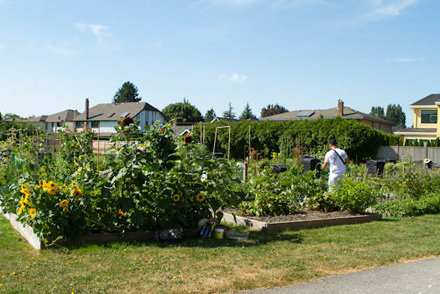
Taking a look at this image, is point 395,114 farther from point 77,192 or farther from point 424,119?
point 77,192

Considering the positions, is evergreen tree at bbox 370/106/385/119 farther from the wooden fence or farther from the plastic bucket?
the plastic bucket

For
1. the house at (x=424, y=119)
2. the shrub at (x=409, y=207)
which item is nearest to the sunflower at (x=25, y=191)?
the shrub at (x=409, y=207)

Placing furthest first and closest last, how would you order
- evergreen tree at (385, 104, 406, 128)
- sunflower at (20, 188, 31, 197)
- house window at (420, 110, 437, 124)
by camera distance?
evergreen tree at (385, 104, 406, 128) < house window at (420, 110, 437, 124) < sunflower at (20, 188, 31, 197)

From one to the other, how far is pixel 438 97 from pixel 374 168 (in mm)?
29680

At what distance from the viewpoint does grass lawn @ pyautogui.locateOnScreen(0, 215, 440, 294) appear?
412 cm

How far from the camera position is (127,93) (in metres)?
101

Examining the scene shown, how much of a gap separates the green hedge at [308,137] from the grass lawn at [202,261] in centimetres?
1697

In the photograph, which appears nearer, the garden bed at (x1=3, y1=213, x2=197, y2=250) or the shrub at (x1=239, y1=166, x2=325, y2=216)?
the garden bed at (x1=3, y1=213, x2=197, y2=250)

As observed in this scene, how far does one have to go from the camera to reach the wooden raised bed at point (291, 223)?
6902mm

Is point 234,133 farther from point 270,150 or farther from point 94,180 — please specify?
point 94,180

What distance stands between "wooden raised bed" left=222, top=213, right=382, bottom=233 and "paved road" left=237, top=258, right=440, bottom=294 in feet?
7.38

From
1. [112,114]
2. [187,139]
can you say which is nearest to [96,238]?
[187,139]

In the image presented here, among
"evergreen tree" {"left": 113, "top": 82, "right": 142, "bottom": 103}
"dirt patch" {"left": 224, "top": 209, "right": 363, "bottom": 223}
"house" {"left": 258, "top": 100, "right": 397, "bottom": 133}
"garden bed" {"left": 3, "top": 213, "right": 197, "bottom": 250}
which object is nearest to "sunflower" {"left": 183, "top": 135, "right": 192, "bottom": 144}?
"garden bed" {"left": 3, "top": 213, "right": 197, "bottom": 250}

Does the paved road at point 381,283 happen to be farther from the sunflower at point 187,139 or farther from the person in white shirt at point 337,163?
the person in white shirt at point 337,163
